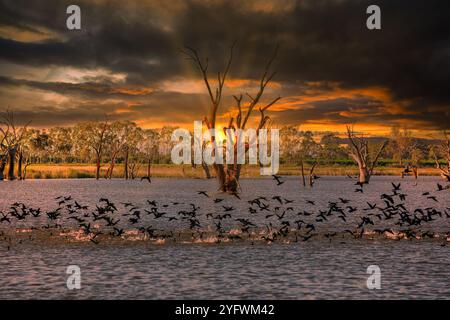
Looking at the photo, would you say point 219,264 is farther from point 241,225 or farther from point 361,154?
point 361,154

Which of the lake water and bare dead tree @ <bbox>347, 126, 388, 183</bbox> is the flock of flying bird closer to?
the lake water

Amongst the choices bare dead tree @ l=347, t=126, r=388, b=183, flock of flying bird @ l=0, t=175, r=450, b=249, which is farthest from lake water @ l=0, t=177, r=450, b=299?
bare dead tree @ l=347, t=126, r=388, b=183

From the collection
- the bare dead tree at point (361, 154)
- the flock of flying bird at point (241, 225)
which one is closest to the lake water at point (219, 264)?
the flock of flying bird at point (241, 225)

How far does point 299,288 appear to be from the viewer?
54.4ft

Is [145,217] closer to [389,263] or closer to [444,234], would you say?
[444,234]

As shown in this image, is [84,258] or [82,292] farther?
[84,258]

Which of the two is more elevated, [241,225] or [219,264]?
[241,225]

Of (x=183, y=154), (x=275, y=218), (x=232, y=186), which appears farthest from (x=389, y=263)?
(x=183, y=154)

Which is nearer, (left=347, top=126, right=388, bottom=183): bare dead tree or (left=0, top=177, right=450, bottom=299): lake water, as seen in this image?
(left=0, top=177, right=450, bottom=299): lake water

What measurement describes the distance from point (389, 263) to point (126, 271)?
381 inches

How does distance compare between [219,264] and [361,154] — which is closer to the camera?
[219,264]

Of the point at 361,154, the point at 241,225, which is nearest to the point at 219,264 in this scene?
the point at 241,225
